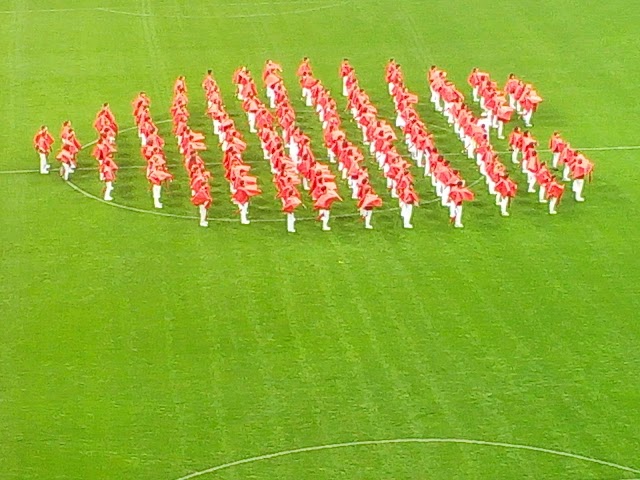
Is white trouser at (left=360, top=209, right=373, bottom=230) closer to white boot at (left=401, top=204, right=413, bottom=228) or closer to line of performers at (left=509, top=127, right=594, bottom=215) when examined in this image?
white boot at (left=401, top=204, right=413, bottom=228)

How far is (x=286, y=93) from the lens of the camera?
23.0m

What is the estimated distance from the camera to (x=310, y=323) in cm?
1644

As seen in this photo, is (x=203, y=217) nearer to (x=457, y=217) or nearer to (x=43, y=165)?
(x=43, y=165)

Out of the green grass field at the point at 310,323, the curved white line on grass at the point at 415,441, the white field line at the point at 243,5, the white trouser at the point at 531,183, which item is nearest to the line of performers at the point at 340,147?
the white trouser at the point at 531,183

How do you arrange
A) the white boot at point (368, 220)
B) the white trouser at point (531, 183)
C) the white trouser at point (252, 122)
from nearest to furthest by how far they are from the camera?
the white boot at point (368, 220)
the white trouser at point (531, 183)
the white trouser at point (252, 122)

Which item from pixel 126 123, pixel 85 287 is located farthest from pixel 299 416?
pixel 126 123

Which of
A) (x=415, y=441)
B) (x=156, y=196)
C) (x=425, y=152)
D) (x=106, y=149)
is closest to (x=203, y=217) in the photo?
(x=156, y=196)

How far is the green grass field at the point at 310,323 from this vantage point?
1412 cm

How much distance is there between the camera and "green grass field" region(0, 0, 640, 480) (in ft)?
A: 46.3

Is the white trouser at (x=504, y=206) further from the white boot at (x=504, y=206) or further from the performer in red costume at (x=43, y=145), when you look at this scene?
the performer in red costume at (x=43, y=145)

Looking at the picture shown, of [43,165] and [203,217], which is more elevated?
[43,165]

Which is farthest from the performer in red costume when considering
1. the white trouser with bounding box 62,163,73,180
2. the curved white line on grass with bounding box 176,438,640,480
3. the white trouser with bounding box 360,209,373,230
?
the curved white line on grass with bounding box 176,438,640,480

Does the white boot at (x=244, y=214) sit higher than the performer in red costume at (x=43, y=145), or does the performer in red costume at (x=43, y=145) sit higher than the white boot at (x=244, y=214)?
the performer in red costume at (x=43, y=145)

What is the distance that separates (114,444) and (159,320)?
2574 millimetres
